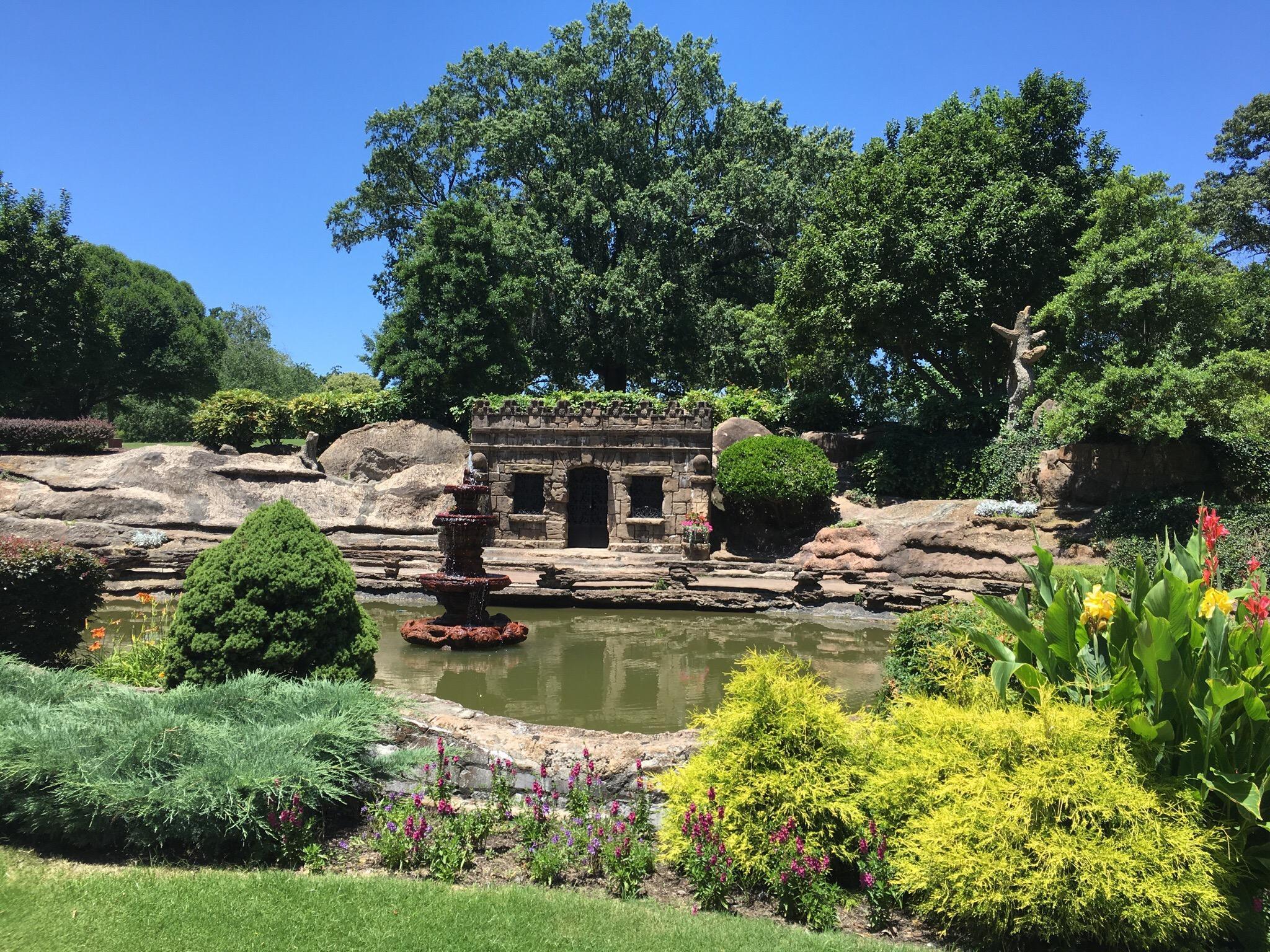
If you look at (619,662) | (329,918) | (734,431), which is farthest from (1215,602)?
(734,431)

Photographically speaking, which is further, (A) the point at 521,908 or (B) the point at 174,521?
(B) the point at 174,521

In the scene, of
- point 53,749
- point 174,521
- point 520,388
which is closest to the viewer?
point 53,749

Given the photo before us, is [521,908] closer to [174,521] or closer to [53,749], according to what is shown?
[53,749]

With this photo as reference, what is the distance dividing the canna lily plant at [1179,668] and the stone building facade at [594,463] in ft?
52.7

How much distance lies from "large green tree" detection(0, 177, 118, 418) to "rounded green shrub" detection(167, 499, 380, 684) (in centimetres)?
2950

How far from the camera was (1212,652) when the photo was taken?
4301mm

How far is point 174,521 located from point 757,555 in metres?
13.9

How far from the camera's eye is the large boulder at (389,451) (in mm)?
24594

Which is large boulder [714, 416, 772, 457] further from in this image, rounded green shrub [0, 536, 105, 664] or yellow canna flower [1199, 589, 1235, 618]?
yellow canna flower [1199, 589, 1235, 618]

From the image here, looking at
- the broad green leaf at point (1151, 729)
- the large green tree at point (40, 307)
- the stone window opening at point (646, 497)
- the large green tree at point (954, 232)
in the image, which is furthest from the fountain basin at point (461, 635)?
the large green tree at point (40, 307)

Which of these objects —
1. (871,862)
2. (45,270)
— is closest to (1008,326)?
(871,862)

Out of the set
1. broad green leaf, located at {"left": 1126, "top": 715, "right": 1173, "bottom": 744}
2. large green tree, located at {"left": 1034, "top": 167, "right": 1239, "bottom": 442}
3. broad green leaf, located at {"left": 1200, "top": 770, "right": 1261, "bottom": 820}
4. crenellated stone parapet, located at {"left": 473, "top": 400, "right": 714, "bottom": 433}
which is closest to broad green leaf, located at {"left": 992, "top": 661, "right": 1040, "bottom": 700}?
broad green leaf, located at {"left": 1126, "top": 715, "right": 1173, "bottom": 744}

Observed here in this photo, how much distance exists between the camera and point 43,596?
8625 mm

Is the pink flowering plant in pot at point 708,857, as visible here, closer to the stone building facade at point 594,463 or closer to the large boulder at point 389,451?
the stone building facade at point 594,463
